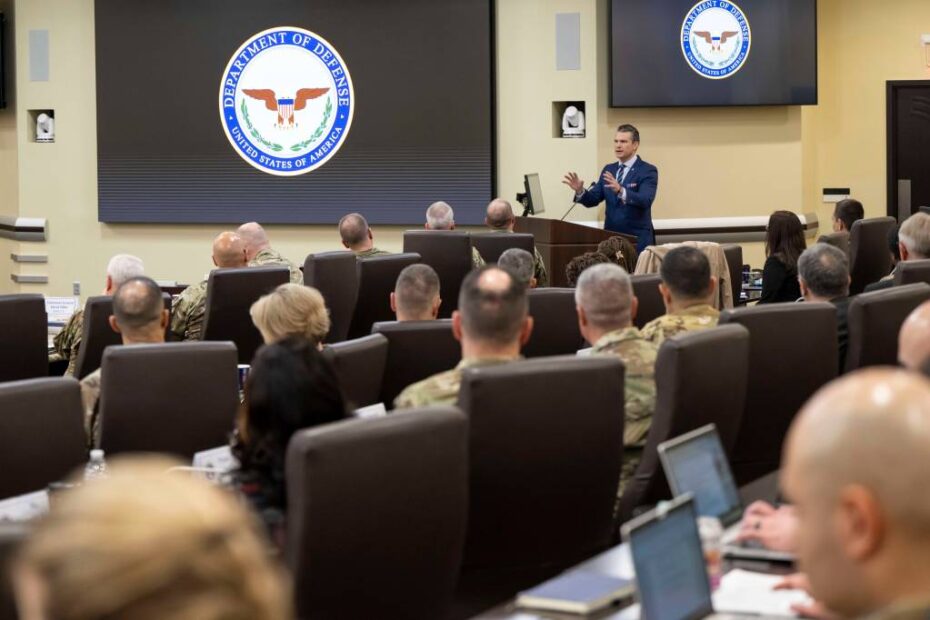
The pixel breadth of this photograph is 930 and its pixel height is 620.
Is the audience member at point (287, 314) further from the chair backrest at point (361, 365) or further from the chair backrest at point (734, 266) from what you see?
the chair backrest at point (734, 266)

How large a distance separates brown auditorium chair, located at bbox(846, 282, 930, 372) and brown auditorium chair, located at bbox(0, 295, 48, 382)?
362cm

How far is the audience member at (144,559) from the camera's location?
1.05 m

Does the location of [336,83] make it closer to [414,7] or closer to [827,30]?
[414,7]

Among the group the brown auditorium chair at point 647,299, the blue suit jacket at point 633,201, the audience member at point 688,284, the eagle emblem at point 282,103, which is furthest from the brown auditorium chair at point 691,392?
the eagle emblem at point 282,103

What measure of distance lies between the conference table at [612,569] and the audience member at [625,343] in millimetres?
735

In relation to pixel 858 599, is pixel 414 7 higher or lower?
higher

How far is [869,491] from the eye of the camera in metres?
1.59

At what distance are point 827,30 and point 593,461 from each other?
996cm

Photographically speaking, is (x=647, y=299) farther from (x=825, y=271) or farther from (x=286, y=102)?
(x=286, y=102)

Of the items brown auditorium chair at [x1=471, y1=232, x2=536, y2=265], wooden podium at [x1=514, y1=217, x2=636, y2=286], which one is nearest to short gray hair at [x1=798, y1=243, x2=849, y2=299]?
brown auditorium chair at [x1=471, y1=232, x2=536, y2=265]

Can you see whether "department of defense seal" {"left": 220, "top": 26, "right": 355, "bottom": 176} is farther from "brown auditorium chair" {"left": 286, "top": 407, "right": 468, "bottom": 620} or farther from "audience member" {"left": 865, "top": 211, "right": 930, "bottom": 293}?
"brown auditorium chair" {"left": 286, "top": 407, "right": 468, "bottom": 620}

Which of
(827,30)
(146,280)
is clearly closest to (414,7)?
(827,30)

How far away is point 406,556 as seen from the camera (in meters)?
3.01

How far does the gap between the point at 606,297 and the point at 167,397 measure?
1.41m
